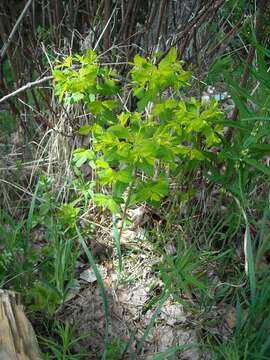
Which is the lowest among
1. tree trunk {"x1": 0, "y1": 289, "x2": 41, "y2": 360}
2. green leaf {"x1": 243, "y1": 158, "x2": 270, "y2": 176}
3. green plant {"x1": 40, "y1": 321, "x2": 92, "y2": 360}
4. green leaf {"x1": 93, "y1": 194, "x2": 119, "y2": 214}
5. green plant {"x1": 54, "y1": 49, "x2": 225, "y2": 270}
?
green plant {"x1": 40, "y1": 321, "x2": 92, "y2": 360}

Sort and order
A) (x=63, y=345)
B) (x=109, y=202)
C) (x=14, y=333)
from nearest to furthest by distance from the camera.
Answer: (x=14, y=333)
(x=63, y=345)
(x=109, y=202)

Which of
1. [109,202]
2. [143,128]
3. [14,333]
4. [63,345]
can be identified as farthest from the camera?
[109,202]

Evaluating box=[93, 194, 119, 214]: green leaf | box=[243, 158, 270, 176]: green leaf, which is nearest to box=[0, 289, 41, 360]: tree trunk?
box=[93, 194, 119, 214]: green leaf

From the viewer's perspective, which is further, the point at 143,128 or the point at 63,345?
the point at 143,128

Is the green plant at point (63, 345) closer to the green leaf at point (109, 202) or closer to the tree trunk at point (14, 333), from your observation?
the tree trunk at point (14, 333)

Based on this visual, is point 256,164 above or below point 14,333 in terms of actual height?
above

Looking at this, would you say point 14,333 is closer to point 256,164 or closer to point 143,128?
point 143,128

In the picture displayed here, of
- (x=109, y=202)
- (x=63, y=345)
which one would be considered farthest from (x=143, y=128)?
(x=63, y=345)

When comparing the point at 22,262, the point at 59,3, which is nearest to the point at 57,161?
the point at 22,262

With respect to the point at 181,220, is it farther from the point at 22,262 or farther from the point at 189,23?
the point at 189,23

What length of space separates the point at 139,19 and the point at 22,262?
149 cm

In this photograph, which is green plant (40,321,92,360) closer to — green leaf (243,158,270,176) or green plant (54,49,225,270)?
green plant (54,49,225,270)

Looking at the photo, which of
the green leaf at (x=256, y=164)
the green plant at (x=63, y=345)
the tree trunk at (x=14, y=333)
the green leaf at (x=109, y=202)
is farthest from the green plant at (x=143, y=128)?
the tree trunk at (x=14, y=333)

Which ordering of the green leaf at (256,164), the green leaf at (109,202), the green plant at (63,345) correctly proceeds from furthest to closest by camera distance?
1. the green leaf at (109,202)
2. the green leaf at (256,164)
3. the green plant at (63,345)
